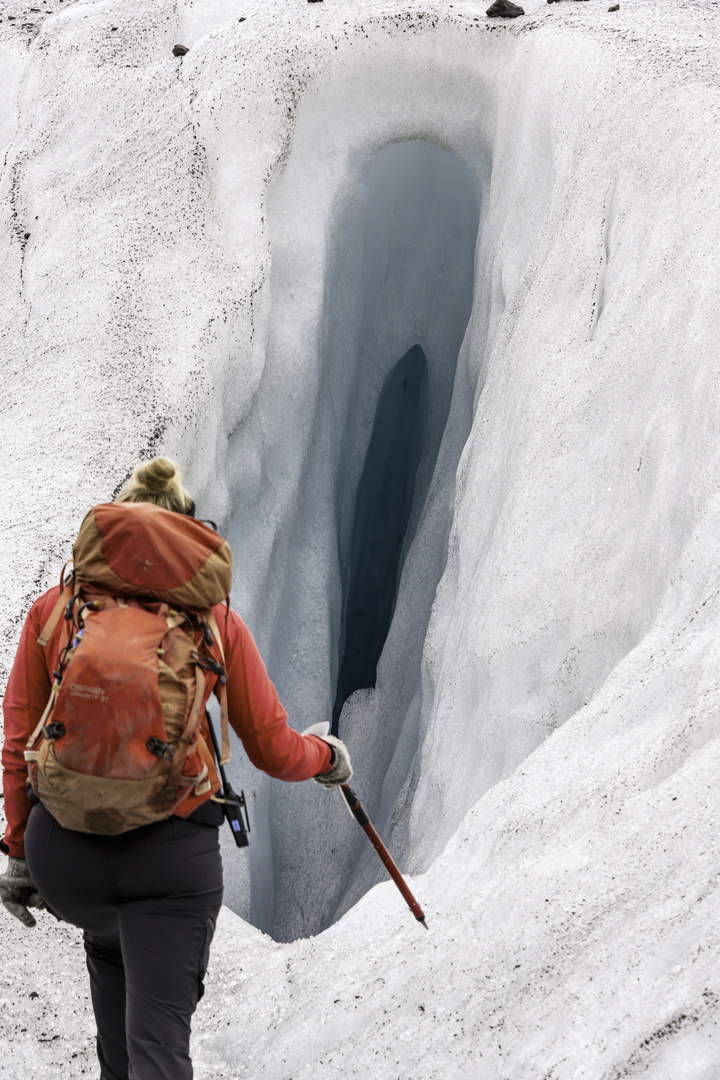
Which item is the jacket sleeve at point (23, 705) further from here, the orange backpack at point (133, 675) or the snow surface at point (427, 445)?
the snow surface at point (427, 445)

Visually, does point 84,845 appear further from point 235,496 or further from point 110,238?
point 110,238

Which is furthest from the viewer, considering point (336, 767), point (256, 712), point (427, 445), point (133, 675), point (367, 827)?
point (427, 445)

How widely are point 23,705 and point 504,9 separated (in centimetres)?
705

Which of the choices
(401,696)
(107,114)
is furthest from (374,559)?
(107,114)

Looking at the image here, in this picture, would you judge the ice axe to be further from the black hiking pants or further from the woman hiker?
the black hiking pants

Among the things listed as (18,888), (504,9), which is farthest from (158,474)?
(504,9)

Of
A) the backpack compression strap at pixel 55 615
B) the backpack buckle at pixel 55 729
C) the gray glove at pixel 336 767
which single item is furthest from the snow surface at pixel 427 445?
the backpack compression strap at pixel 55 615

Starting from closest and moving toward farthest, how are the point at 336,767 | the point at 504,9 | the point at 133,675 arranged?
the point at 133,675
the point at 336,767
the point at 504,9

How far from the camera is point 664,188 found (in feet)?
15.9

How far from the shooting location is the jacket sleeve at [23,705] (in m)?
2.31

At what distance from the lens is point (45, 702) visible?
2.36 m

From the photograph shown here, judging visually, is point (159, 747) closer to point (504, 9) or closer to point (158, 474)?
point (158, 474)

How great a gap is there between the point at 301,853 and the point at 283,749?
4.84 metres

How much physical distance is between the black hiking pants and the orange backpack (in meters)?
0.08
